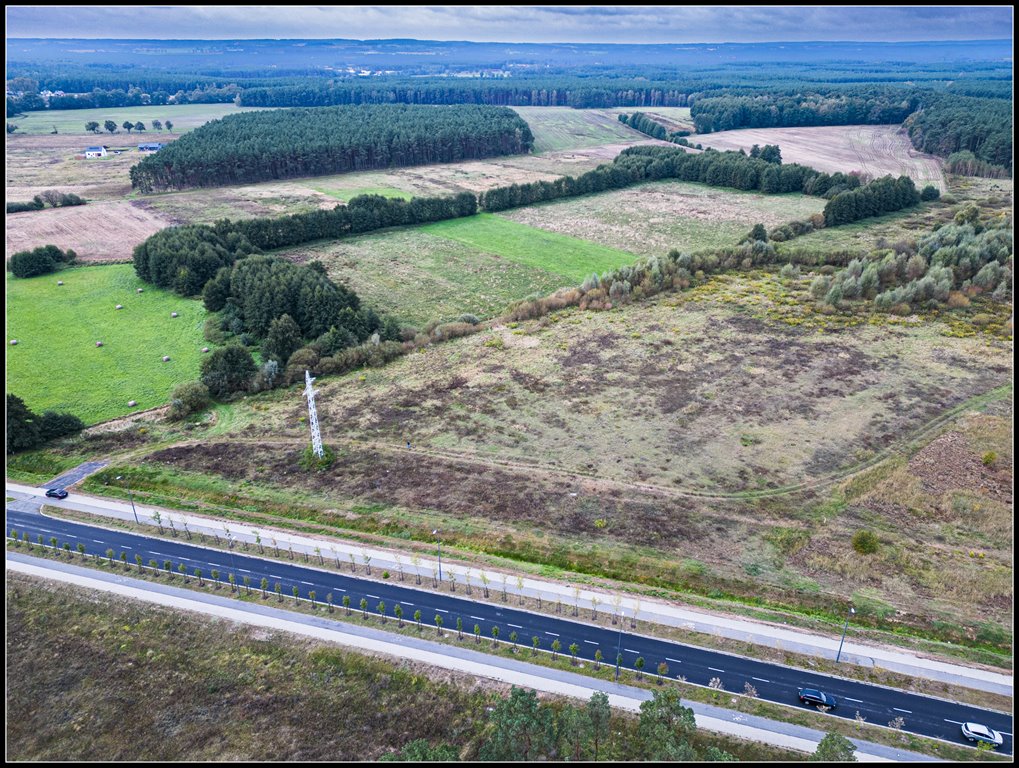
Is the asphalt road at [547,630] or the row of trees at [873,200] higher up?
the row of trees at [873,200]

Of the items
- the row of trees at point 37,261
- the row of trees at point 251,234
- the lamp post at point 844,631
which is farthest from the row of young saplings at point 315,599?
the row of trees at point 37,261

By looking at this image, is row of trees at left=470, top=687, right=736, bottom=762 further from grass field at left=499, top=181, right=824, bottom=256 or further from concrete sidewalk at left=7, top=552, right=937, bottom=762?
grass field at left=499, top=181, right=824, bottom=256

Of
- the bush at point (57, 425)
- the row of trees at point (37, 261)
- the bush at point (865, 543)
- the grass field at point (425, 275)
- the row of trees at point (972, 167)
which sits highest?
the row of trees at point (972, 167)

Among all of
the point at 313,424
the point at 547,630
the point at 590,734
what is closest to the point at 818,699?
the point at 590,734

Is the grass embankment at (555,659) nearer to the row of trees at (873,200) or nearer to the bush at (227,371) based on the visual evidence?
the bush at (227,371)

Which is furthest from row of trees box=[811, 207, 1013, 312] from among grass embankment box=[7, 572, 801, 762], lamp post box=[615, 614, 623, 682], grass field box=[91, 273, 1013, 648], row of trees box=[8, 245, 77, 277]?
row of trees box=[8, 245, 77, 277]

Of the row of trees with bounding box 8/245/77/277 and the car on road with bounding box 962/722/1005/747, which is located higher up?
the row of trees with bounding box 8/245/77/277
